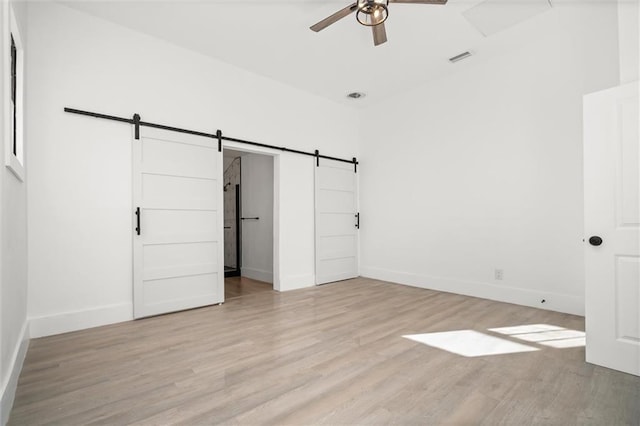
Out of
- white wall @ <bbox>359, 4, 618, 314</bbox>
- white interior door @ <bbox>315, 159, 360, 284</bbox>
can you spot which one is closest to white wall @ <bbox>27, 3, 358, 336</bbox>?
white interior door @ <bbox>315, 159, 360, 284</bbox>

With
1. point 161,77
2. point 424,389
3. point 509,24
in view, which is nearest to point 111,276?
point 161,77

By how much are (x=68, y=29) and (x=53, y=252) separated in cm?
216

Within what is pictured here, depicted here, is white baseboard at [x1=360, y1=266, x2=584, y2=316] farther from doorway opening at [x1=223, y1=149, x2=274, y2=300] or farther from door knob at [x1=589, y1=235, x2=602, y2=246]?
doorway opening at [x1=223, y1=149, x2=274, y2=300]

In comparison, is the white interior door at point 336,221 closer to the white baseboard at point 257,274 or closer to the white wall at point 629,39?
the white baseboard at point 257,274

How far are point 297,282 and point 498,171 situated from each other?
321 cm

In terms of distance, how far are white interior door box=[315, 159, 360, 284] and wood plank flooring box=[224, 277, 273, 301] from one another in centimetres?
91

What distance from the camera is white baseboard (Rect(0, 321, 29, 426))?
5.23ft

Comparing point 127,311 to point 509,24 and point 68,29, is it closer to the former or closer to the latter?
point 68,29

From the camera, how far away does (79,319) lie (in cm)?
306

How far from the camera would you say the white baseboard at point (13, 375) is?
160 centimetres

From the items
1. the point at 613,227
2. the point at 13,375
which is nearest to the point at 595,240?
Result: the point at 613,227

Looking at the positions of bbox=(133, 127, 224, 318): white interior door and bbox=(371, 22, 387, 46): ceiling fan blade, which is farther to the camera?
bbox=(133, 127, 224, 318): white interior door

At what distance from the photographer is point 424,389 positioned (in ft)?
6.36

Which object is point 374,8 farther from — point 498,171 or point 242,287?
point 242,287
